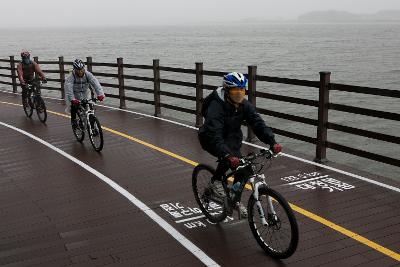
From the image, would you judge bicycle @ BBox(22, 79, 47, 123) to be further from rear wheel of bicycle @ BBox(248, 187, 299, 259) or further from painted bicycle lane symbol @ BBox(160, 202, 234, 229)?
rear wheel of bicycle @ BBox(248, 187, 299, 259)

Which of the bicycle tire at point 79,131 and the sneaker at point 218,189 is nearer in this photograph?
the sneaker at point 218,189

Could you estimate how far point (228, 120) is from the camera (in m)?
5.67

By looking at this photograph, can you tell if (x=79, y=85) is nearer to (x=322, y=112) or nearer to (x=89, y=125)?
(x=89, y=125)

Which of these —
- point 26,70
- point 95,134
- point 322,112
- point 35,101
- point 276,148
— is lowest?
point 95,134

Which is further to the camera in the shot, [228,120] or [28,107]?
[28,107]

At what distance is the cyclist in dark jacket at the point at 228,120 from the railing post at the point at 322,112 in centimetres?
372

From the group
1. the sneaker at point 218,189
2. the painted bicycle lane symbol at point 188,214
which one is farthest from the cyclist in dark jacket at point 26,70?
the sneaker at point 218,189

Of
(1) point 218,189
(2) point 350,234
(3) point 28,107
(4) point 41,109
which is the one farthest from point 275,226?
(3) point 28,107

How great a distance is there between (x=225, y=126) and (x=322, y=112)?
13.0ft

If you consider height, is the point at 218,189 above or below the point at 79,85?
below

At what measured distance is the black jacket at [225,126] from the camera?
5461mm

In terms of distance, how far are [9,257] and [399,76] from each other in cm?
4881

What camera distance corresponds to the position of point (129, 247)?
5.92 metres

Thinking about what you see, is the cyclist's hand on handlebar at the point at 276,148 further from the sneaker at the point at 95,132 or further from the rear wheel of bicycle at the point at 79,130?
the rear wheel of bicycle at the point at 79,130
